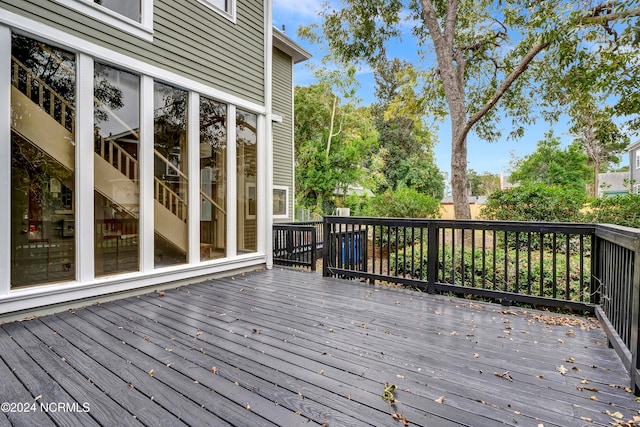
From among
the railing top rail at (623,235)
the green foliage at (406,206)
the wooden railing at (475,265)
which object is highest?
the green foliage at (406,206)

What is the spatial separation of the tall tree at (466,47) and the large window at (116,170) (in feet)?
22.3

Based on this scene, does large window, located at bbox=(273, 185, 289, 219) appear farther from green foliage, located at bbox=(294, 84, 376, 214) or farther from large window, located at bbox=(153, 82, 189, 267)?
green foliage, located at bbox=(294, 84, 376, 214)

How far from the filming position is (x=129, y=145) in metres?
4.05

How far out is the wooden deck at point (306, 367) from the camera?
176 centimetres

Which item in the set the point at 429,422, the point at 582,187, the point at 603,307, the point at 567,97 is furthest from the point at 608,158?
the point at 429,422

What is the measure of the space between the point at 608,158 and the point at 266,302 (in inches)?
1404

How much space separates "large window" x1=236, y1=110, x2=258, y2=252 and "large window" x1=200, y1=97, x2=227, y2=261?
0.30 metres

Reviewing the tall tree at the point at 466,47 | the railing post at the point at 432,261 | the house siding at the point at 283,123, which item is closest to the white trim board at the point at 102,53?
the railing post at the point at 432,261

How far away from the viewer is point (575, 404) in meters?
1.84

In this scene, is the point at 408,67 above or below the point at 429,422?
above

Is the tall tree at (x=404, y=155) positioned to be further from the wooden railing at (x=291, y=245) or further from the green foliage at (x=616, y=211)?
the wooden railing at (x=291, y=245)

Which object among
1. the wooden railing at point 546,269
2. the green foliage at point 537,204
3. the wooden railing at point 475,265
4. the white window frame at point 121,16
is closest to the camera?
the wooden railing at point 546,269

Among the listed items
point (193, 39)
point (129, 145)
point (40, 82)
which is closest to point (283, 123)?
point (193, 39)

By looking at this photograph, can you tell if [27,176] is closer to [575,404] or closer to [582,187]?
[575,404]
